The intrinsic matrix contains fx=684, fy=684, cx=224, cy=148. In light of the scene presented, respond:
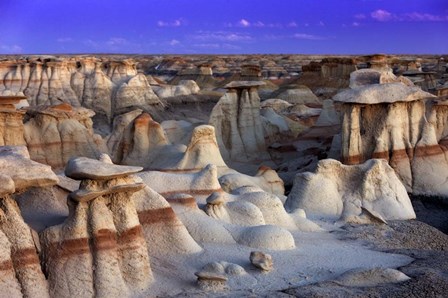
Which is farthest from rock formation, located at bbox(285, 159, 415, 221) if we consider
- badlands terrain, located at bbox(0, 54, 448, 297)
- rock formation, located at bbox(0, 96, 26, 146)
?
rock formation, located at bbox(0, 96, 26, 146)

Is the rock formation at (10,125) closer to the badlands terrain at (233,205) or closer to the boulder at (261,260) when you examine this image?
the badlands terrain at (233,205)

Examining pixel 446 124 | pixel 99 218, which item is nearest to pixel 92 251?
pixel 99 218

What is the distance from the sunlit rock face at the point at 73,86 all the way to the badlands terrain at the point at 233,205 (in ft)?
36.5

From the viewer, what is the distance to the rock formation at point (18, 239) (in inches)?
324

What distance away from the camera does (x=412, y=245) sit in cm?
1248

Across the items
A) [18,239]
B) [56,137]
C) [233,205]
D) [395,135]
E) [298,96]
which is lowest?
[298,96]

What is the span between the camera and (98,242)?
8875 millimetres

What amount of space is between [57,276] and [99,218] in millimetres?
897

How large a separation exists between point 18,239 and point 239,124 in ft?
62.9

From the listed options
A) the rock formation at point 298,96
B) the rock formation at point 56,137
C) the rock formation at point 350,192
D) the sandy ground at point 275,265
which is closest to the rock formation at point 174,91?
the rock formation at point 298,96

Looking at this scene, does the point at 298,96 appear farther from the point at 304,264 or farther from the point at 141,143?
the point at 304,264

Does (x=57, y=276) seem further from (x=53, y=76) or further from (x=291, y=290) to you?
(x=53, y=76)

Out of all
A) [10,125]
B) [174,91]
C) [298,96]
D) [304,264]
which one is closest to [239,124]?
[10,125]

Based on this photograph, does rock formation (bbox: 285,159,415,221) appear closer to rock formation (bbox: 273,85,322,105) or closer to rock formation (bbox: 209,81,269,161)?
rock formation (bbox: 209,81,269,161)
